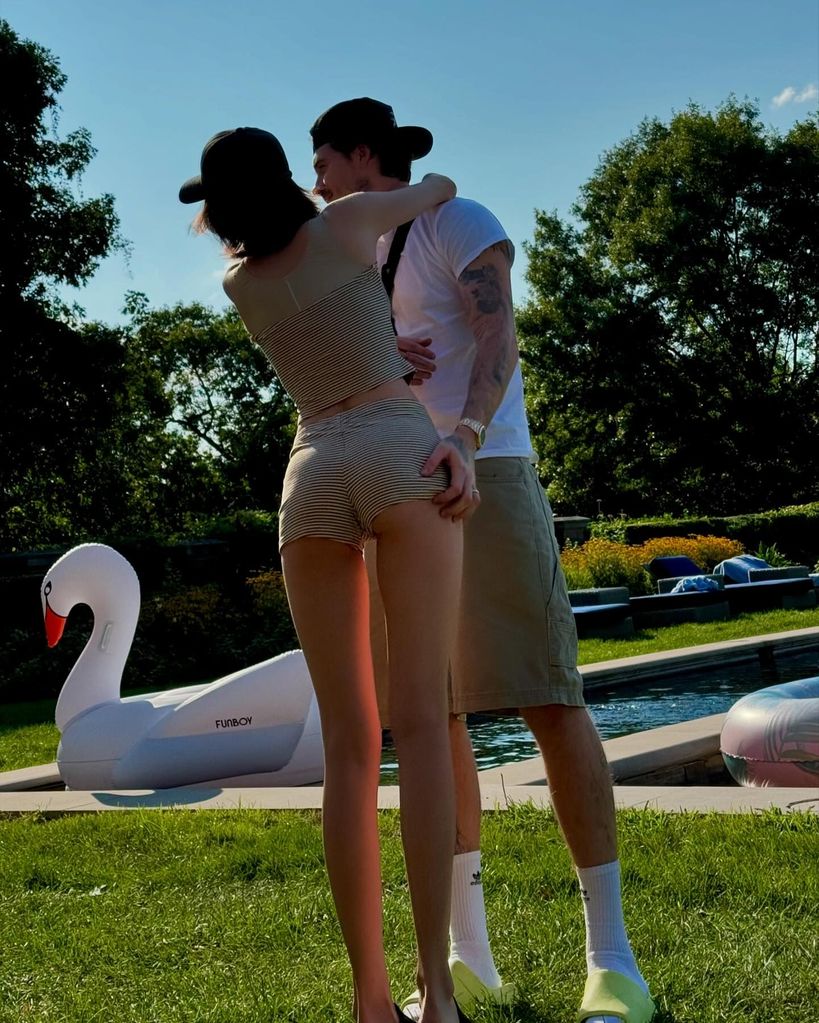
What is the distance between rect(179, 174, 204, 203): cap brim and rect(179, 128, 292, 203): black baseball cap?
36 millimetres

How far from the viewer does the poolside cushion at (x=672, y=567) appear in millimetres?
18203

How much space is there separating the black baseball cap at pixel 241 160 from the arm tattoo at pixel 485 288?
47cm

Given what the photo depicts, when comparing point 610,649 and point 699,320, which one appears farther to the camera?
point 699,320

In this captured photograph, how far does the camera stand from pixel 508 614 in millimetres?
2607

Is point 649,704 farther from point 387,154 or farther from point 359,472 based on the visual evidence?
point 359,472

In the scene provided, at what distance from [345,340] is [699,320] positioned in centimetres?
3241

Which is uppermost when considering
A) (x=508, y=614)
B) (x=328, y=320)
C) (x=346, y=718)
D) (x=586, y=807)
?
(x=328, y=320)

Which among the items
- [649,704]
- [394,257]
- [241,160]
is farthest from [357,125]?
[649,704]

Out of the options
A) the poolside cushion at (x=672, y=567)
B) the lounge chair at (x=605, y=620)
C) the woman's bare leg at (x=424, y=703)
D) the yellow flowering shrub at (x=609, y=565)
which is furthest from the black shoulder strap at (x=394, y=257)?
the poolside cushion at (x=672, y=567)

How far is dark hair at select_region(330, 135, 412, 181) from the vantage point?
8.91 feet

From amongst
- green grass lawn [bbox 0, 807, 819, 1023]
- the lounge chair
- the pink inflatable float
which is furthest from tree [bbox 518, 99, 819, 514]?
green grass lawn [bbox 0, 807, 819, 1023]

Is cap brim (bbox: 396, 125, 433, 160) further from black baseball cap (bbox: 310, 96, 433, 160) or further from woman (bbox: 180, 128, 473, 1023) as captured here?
woman (bbox: 180, 128, 473, 1023)

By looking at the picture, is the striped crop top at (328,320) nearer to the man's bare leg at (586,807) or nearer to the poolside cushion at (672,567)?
the man's bare leg at (586,807)

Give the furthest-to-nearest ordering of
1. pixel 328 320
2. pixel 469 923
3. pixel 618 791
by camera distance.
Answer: pixel 618 791 → pixel 469 923 → pixel 328 320
